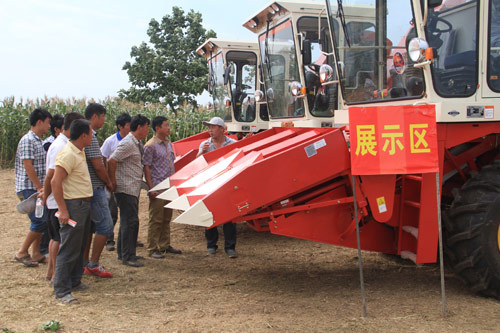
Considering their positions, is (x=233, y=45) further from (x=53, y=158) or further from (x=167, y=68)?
(x=167, y=68)

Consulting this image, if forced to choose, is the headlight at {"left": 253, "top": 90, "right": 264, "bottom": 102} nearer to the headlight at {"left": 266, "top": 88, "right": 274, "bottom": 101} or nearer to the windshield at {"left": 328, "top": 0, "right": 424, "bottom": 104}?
the headlight at {"left": 266, "top": 88, "right": 274, "bottom": 101}

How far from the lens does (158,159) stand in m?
5.76

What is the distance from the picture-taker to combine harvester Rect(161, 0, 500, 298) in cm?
370

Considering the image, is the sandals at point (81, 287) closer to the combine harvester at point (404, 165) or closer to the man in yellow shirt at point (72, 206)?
the man in yellow shirt at point (72, 206)

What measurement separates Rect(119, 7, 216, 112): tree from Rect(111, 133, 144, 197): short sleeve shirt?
18.4 metres

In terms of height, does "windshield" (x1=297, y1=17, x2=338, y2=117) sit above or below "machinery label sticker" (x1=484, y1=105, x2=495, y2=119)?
above

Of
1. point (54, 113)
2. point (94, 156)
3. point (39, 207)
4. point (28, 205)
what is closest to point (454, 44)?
point (94, 156)

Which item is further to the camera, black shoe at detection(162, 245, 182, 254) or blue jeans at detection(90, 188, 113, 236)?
black shoe at detection(162, 245, 182, 254)

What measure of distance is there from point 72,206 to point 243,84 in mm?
6140

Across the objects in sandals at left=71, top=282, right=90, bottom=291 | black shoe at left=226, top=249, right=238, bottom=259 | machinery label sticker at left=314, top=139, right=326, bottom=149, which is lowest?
black shoe at left=226, top=249, right=238, bottom=259

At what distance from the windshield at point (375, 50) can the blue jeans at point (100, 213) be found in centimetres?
280

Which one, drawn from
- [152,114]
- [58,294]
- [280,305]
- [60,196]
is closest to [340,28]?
[280,305]

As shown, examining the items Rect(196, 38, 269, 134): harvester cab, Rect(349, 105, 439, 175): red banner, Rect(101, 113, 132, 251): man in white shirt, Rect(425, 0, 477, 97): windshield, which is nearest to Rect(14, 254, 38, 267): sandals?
Rect(101, 113, 132, 251): man in white shirt

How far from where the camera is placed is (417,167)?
3709 millimetres
